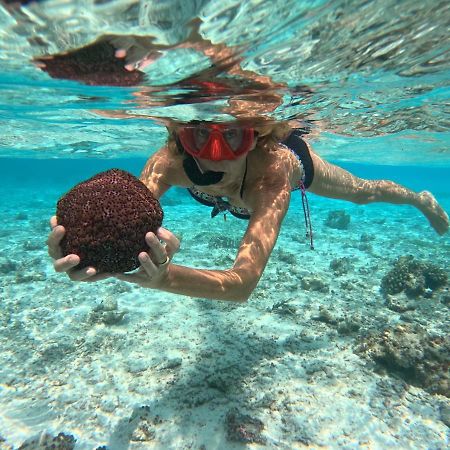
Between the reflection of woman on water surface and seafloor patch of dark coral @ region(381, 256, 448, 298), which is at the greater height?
the reflection of woman on water surface

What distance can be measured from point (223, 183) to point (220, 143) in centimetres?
72

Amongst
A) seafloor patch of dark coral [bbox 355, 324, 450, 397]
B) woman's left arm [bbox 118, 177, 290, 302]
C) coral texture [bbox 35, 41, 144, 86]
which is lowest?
seafloor patch of dark coral [bbox 355, 324, 450, 397]

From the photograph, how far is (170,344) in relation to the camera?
Answer: 715cm

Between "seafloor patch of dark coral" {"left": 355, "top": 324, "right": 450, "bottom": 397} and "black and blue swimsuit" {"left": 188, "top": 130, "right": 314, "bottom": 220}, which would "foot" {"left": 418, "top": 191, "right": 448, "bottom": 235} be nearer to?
"seafloor patch of dark coral" {"left": 355, "top": 324, "right": 450, "bottom": 397}

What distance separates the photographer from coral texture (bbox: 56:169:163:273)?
2.43m

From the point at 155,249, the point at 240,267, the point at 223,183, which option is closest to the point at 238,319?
the point at 223,183

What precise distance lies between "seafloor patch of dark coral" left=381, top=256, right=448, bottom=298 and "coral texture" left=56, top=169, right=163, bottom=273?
9940mm

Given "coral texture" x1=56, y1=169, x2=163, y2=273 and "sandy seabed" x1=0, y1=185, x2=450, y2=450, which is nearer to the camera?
"coral texture" x1=56, y1=169, x2=163, y2=273

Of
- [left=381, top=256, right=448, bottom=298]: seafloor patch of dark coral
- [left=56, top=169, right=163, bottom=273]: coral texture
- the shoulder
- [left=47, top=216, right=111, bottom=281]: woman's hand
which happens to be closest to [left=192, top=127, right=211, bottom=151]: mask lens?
the shoulder

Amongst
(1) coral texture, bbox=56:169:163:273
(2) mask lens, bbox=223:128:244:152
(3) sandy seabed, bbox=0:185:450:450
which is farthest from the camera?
(3) sandy seabed, bbox=0:185:450:450

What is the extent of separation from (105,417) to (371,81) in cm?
860

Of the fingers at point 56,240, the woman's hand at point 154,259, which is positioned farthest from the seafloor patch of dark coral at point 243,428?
the fingers at point 56,240

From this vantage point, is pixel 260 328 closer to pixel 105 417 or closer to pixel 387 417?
pixel 387 417

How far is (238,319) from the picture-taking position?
8.23m
